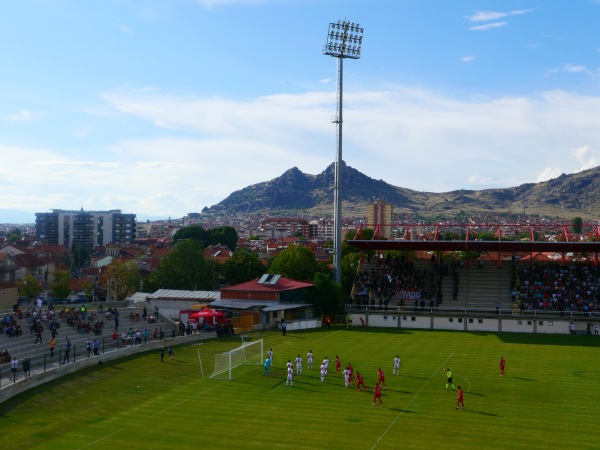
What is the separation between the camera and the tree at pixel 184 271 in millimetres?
86062

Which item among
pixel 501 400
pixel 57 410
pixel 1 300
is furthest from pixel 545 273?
pixel 1 300

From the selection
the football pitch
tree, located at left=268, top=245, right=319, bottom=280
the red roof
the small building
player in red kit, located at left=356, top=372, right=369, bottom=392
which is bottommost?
the football pitch

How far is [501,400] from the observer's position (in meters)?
33.7

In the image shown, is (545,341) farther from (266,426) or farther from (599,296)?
(266,426)

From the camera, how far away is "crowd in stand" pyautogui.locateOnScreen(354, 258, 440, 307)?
68125 millimetres

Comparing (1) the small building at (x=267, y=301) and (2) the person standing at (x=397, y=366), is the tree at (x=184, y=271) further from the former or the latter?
(2) the person standing at (x=397, y=366)

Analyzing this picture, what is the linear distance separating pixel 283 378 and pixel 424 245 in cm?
3318

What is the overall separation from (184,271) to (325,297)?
2543 cm

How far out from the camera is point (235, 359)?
140 feet

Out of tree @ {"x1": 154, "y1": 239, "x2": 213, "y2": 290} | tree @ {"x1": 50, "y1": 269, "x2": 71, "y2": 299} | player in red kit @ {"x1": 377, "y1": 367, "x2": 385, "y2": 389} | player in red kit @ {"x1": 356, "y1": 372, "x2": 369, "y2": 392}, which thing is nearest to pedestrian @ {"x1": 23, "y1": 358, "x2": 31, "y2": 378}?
player in red kit @ {"x1": 356, "y1": 372, "x2": 369, "y2": 392}

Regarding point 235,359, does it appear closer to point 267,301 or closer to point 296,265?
point 267,301

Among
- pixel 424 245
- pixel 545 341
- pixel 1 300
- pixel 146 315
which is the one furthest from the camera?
pixel 1 300

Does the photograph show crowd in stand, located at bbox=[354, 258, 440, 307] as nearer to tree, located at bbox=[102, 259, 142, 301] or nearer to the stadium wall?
the stadium wall

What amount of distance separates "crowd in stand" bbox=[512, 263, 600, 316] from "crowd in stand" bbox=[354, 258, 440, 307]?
8748 mm
